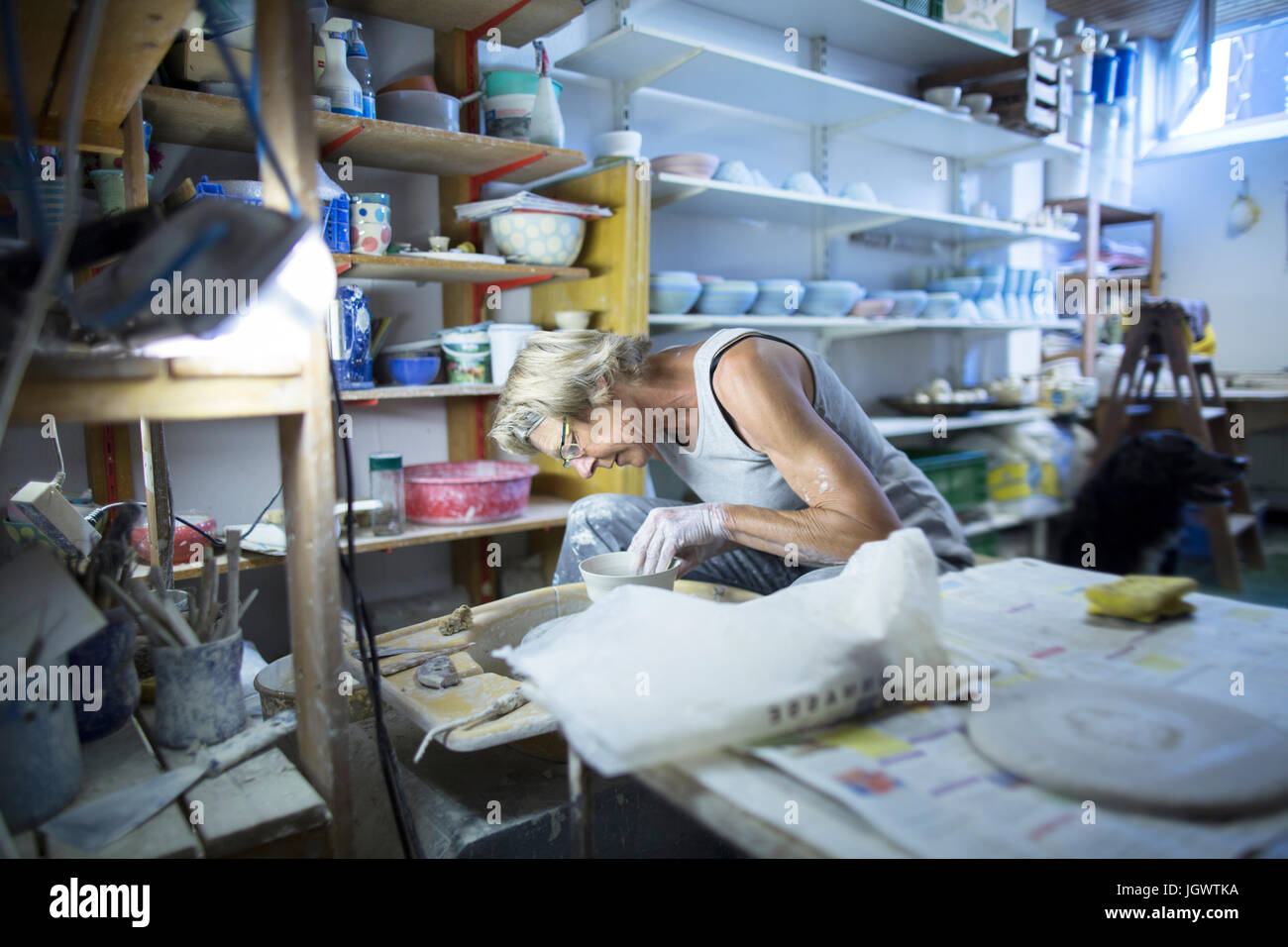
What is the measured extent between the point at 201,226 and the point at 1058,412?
4.21 meters

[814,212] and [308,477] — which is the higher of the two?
[814,212]

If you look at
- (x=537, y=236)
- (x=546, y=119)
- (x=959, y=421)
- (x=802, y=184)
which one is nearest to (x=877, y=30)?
(x=802, y=184)

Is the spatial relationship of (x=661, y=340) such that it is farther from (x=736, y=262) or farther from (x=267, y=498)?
(x=267, y=498)

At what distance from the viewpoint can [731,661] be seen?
717 mm

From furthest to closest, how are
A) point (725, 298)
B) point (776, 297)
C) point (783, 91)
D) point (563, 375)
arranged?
point (783, 91) < point (776, 297) < point (725, 298) < point (563, 375)

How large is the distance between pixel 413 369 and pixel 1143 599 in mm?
1891

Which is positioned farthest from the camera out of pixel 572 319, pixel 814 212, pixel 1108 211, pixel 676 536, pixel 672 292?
pixel 1108 211

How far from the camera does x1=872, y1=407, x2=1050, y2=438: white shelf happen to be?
346 centimetres

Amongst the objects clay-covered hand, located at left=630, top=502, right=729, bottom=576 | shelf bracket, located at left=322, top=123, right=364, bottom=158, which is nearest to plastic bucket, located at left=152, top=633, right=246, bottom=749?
clay-covered hand, located at left=630, top=502, right=729, bottom=576

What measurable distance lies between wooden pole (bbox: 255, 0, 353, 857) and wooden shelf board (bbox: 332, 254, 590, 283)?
48.3 inches

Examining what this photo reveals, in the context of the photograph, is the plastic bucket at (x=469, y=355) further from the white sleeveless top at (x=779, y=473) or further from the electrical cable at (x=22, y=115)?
the electrical cable at (x=22, y=115)

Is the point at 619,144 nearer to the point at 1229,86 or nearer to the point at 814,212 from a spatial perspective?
the point at 814,212

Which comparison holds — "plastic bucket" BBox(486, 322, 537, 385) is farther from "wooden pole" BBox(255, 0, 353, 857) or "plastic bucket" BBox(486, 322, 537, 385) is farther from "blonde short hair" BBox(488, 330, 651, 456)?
"wooden pole" BBox(255, 0, 353, 857)
